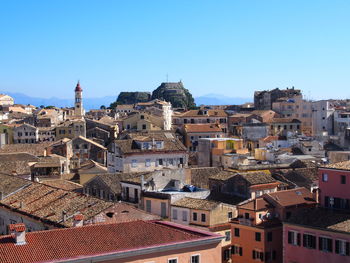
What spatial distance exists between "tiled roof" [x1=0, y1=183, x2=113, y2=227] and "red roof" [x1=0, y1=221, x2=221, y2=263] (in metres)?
7.33

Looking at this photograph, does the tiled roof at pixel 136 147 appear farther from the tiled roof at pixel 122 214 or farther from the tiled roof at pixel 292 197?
the tiled roof at pixel 122 214

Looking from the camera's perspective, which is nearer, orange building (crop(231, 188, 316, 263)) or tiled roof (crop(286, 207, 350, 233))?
tiled roof (crop(286, 207, 350, 233))

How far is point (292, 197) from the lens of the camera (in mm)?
47312

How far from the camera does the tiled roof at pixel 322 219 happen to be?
39.7 meters

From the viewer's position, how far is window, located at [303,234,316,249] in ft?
134

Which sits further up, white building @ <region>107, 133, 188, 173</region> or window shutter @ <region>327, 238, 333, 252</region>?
white building @ <region>107, 133, 188, 173</region>

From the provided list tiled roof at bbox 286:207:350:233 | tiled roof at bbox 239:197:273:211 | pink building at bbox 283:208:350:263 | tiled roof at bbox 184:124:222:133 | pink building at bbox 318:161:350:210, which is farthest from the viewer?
tiled roof at bbox 184:124:222:133

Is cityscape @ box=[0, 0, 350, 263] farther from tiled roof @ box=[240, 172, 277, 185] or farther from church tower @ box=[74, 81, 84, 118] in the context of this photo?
church tower @ box=[74, 81, 84, 118]

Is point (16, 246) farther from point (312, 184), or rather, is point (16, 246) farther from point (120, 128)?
point (120, 128)

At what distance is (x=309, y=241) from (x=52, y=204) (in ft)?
56.4

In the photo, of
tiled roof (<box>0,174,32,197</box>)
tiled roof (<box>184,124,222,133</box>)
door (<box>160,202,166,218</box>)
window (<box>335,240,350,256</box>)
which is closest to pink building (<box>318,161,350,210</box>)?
window (<box>335,240,350,256</box>)

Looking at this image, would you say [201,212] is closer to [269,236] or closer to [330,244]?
[269,236]

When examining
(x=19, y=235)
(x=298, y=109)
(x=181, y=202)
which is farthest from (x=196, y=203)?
(x=298, y=109)

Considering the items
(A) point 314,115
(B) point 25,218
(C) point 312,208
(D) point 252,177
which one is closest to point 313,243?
(C) point 312,208
